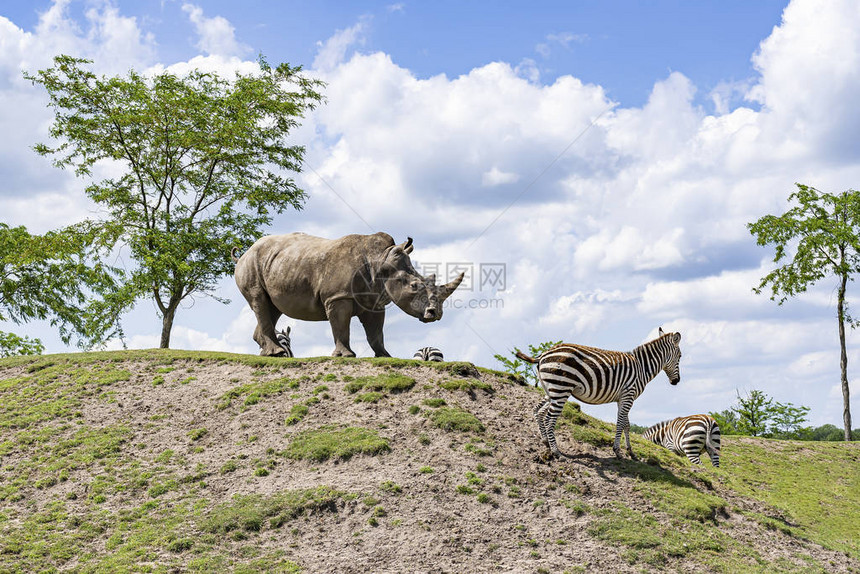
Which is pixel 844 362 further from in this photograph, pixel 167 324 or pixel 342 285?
pixel 167 324

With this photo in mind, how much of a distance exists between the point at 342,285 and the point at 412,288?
183 cm

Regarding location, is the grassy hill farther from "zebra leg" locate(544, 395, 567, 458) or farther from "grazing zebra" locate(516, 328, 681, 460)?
"grazing zebra" locate(516, 328, 681, 460)

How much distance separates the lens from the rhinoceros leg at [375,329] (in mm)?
19906

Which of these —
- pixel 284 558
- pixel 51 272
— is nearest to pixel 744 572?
pixel 284 558

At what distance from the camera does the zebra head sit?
1706cm

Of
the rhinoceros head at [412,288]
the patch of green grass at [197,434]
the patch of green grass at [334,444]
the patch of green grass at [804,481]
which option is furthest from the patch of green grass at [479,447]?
the patch of green grass at [197,434]

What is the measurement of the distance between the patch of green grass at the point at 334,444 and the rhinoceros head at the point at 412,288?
407 centimetres

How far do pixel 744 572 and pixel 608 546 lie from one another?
222 cm

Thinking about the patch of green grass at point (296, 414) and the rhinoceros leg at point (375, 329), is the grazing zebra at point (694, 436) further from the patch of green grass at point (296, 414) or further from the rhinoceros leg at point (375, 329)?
the patch of green grass at point (296, 414)

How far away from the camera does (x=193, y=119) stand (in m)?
30.3

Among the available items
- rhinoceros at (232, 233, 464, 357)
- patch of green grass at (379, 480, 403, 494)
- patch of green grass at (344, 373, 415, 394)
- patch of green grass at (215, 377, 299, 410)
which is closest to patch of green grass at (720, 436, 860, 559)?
patch of green grass at (379, 480, 403, 494)

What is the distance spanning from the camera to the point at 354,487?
14047mm

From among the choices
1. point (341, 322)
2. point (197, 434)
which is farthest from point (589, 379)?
point (197, 434)

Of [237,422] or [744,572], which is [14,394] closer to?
[237,422]
